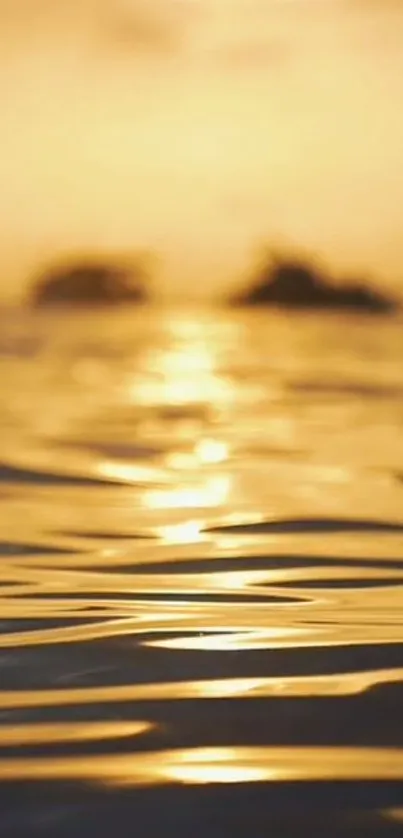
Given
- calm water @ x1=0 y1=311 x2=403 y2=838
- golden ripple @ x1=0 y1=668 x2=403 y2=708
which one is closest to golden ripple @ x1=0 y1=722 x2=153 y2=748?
calm water @ x1=0 y1=311 x2=403 y2=838

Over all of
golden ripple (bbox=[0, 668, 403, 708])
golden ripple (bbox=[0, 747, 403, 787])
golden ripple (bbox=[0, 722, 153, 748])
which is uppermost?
golden ripple (bbox=[0, 668, 403, 708])

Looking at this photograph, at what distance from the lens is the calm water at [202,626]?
2379 millimetres

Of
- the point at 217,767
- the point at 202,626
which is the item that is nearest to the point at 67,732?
the point at 217,767

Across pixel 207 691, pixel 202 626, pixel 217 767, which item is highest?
pixel 202 626

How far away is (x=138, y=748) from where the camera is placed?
102 inches

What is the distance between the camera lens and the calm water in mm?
2379

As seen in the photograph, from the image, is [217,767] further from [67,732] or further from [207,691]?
[207,691]

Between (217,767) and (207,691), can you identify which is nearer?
(217,767)

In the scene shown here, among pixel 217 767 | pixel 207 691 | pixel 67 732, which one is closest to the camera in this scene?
pixel 217 767

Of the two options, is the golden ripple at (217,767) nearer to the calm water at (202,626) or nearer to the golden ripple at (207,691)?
the calm water at (202,626)

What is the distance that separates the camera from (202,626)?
3.49 m

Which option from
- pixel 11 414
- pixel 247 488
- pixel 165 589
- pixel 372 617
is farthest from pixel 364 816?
pixel 11 414

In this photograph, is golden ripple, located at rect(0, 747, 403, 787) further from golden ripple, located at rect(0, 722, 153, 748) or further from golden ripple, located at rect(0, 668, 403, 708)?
golden ripple, located at rect(0, 668, 403, 708)

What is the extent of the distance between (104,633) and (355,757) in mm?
935
